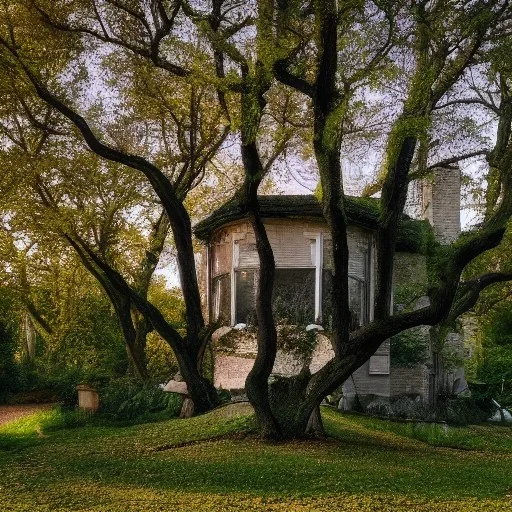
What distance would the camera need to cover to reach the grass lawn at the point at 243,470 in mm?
7746

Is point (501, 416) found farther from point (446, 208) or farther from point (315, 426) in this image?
point (315, 426)

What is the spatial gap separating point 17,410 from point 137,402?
4.56 metres

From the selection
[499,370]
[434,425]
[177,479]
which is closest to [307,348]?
[434,425]

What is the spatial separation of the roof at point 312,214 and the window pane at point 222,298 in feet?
4.82

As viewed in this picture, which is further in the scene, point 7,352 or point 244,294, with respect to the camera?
point 7,352

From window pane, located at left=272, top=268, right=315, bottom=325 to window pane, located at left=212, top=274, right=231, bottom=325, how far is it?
61.9 inches

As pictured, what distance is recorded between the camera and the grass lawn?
305 inches

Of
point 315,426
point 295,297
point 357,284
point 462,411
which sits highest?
point 357,284

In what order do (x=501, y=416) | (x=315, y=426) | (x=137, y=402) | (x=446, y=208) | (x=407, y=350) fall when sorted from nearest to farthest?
1. (x=315, y=426)
2. (x=137, y=402)
3. (x=407, y=350)
4. (x=501, y=416)
5. (x=446, y=208)

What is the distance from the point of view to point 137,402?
1844 cm

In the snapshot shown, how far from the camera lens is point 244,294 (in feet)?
66.5

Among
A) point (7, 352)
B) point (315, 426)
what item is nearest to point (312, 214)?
point (315, 426)

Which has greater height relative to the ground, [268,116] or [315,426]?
[268,116]

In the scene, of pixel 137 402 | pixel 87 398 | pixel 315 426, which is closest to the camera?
pixel 315 426
